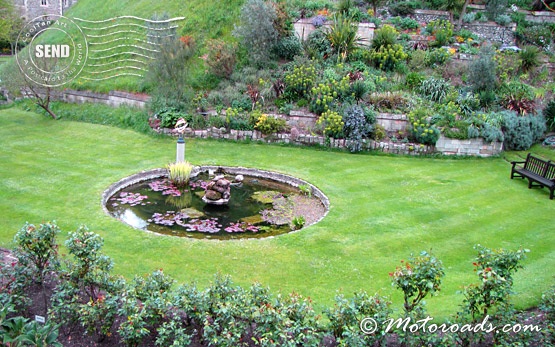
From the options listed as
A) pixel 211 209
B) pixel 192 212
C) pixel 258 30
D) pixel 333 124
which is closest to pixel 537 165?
pixel 333 124

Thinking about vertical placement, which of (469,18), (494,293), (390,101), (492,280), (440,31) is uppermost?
(469,18)

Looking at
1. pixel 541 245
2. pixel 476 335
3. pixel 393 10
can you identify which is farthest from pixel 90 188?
pixel 393 10

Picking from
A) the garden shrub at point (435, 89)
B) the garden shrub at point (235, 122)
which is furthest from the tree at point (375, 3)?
the garden shrub at point (235, 122)

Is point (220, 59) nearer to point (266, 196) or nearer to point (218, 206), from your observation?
point (266, 196)

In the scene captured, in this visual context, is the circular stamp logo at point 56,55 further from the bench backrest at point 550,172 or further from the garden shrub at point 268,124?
the bench backrest at point 550,172

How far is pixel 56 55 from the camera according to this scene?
20.9 m

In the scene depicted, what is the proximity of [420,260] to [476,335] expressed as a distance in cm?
134

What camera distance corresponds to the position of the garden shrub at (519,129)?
648 inches

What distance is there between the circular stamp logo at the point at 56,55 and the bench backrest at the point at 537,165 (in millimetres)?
18003

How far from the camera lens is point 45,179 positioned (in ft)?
41.3

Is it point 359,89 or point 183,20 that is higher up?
point 183,20

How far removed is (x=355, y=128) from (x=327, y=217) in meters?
5.81

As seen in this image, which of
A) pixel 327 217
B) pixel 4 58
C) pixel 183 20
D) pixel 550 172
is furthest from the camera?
pixel 4 58

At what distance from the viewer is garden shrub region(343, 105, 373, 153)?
1606cm
